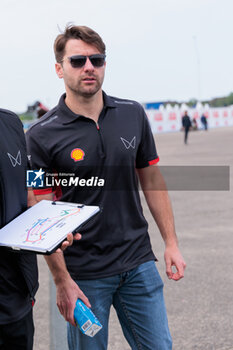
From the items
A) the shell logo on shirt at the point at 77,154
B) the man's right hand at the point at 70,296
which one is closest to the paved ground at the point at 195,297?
the man's right hand at the point at 70,296

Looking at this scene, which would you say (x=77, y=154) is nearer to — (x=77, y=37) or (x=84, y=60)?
(x=84, y=60)

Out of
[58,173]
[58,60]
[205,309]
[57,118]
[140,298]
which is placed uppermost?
[58,60]

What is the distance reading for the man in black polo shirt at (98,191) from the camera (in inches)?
→ 104

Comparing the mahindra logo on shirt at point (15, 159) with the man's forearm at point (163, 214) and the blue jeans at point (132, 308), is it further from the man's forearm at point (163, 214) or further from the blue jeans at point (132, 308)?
the man's forearm at point (163, 214)

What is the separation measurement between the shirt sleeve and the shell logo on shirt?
39cm

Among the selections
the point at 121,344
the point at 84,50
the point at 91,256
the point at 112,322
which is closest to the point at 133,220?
the point at 91,256

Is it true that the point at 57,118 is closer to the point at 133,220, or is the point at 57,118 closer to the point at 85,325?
the point at 133,220

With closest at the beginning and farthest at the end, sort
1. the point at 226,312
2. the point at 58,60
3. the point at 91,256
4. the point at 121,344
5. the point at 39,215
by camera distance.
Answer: the point at 39,215, the point at 91,256, the point at 58,60, the point at 121,344, the point at 226,312

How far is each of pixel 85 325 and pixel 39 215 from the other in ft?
1.81

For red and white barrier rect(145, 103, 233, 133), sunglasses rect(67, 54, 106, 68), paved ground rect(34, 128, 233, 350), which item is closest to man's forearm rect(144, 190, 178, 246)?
sunglasses rect(67, 54, 106, 68)

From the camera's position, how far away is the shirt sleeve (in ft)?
9.55

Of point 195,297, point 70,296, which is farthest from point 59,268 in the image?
point 195,297

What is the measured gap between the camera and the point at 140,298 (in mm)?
2727

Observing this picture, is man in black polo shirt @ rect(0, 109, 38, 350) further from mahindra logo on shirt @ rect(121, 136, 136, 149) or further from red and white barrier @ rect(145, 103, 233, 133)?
red and white barrier @ rect(145, 103, 233, 133)
